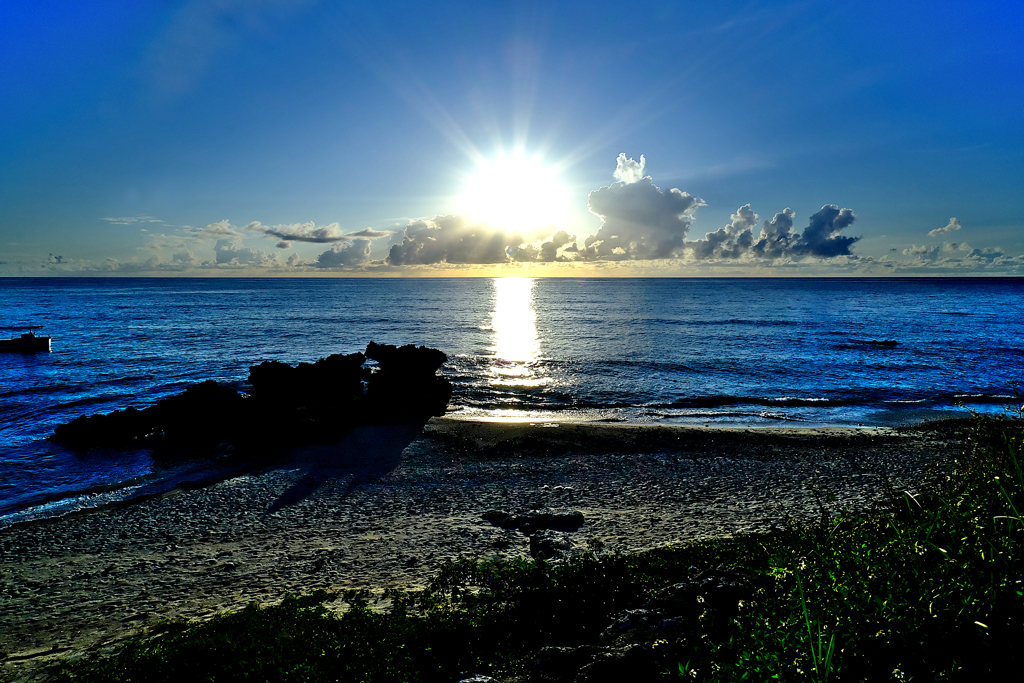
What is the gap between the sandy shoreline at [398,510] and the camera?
37.3 ft

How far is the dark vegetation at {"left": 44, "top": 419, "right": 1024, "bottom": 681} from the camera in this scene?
3746mm

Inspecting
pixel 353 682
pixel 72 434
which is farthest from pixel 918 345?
pixel 72 434

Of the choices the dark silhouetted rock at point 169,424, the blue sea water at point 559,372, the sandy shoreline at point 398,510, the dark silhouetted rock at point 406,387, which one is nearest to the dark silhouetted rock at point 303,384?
the dark silhouetted rock at point 406,387

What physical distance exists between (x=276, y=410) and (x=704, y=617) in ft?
80.0

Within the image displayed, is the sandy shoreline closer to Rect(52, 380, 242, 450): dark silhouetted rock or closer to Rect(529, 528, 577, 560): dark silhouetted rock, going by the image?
Rect(529, 528, 577, 560): dark silhouetted rock

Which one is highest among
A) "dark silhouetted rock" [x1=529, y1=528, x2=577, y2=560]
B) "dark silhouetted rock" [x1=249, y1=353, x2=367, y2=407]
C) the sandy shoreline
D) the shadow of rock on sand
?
"dark silhouetted rock" [x1=249, y1=353, x2=367, y2=407]

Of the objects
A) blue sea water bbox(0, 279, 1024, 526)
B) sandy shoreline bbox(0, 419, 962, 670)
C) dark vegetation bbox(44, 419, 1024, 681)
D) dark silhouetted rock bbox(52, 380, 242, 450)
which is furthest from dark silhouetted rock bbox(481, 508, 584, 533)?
dark silhouetted rock bbox(52, 380, 242, 450)

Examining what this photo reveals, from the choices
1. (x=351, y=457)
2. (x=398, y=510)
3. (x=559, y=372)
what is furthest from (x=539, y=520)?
(x=559, y=372)

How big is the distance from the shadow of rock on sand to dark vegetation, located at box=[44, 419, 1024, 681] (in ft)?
26.5

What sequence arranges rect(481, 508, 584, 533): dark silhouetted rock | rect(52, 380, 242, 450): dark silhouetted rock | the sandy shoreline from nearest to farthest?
the sandy shoreline → rect(481, 508, 584, 533): dark silhouetted rock → rect(52, 380, 242, 450): dark silhouetted rock

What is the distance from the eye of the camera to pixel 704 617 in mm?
6066

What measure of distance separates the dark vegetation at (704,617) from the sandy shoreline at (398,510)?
1.47 meters

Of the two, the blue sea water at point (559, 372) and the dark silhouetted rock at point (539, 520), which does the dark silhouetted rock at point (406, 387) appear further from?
the dark silhouetted rock at point (539, 520)

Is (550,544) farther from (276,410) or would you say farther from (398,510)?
(276,410)
